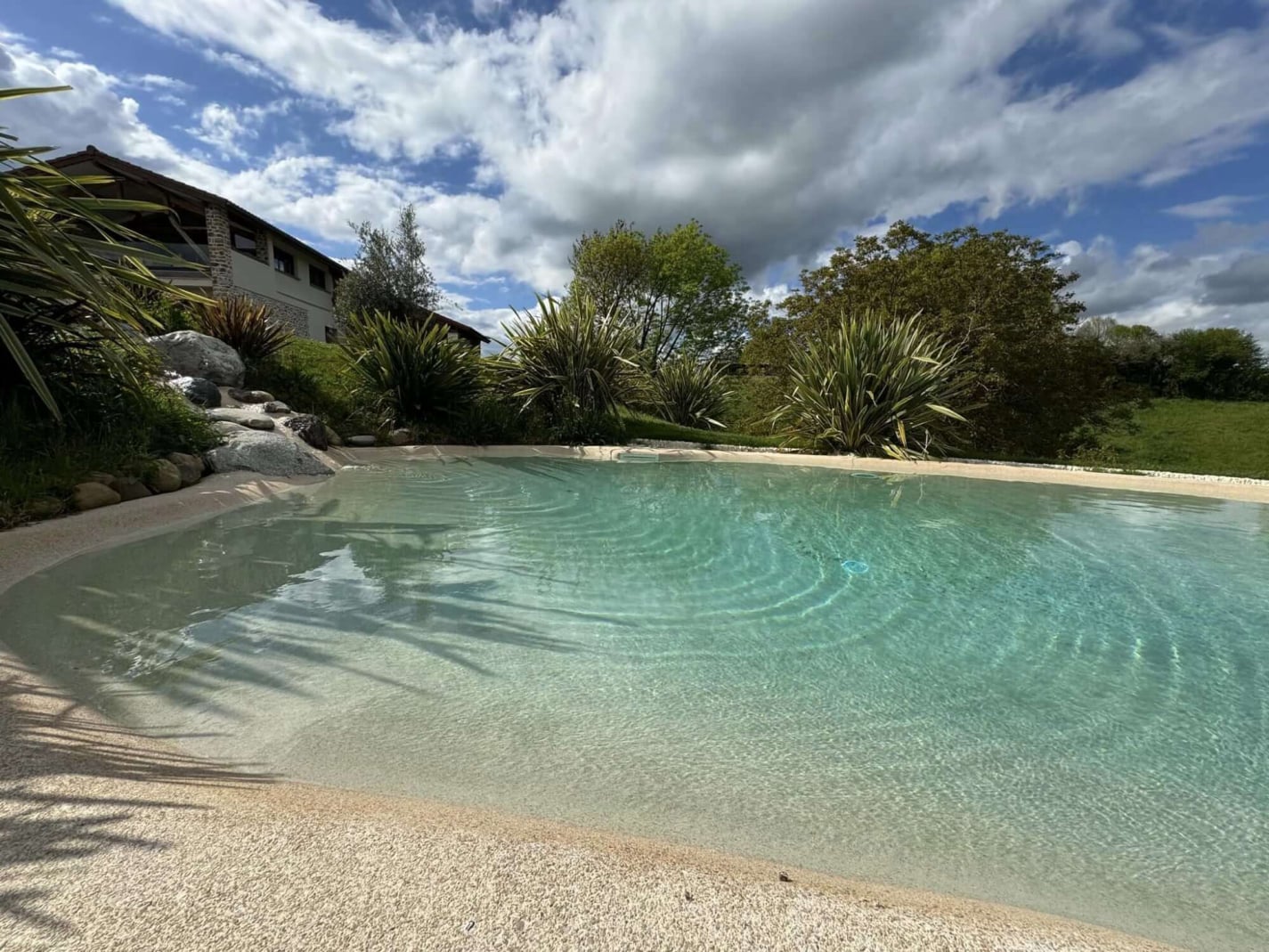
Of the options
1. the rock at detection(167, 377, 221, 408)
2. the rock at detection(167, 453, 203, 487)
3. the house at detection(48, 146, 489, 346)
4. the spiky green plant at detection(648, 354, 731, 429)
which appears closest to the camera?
the rock at detection(167, 453, 203, 487)

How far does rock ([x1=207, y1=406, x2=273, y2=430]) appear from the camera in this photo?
258 inches

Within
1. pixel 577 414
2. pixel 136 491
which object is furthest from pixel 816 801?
pixel 577 414

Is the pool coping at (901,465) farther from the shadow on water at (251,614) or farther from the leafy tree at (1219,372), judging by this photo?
the leafy tree at (1219,372)

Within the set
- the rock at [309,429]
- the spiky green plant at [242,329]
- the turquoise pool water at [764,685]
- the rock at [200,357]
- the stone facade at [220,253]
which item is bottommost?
the turquoise pool water at [764,685]

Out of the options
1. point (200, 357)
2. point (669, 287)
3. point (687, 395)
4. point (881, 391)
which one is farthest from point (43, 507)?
point (669, 287)

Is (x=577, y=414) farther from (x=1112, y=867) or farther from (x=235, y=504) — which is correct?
(x=1112, y=867)

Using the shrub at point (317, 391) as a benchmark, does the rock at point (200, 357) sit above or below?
above

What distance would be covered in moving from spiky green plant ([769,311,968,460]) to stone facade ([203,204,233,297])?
16.0m

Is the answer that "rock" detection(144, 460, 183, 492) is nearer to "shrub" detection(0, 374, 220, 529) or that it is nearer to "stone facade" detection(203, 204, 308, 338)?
"shrub" detection(0, 374, 220, 529)

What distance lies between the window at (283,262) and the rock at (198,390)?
13.5 metres

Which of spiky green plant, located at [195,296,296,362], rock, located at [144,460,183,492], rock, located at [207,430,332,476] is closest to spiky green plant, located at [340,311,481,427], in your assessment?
spiky green plant, located at [195,296,296,362]

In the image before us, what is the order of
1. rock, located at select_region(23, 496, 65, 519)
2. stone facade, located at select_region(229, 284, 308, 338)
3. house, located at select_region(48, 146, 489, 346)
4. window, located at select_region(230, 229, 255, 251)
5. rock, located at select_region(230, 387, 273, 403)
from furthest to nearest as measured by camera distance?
window, located at select_region(230, 229, 255, 251) → stone facade, located at select_region(229, 284, 308, 338) → house, located at select_region(48, 146, 489, 346) → rock, located at select_region(230, 387, 273, 403) → rock, located at select_region(23, 496, 65, 519)

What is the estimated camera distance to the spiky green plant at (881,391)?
30.0 feet

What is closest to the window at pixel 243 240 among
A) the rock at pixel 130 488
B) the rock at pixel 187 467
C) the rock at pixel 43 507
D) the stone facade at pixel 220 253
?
the stone facade at pixel 220 253
